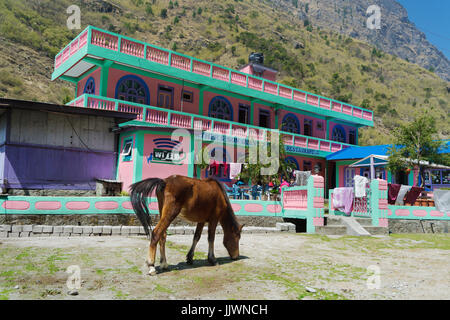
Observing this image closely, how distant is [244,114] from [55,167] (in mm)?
14134

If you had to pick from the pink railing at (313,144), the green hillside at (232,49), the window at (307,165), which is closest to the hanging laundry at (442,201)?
the pink railing at (313,144)

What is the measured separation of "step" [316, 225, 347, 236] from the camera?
43.6 feet

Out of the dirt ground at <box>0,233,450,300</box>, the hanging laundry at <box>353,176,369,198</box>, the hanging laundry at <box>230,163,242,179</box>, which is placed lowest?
the dirt ground at <box>0,233,450,300</box>

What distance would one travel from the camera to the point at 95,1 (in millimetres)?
78562

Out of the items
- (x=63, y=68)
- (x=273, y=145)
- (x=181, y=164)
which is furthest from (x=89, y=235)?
(x=63, y=68)

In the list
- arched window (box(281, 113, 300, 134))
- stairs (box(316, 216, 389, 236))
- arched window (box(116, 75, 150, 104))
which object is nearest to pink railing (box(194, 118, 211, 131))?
arched window (box(116, 75, 150, 104))

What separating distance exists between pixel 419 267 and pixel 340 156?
70.9ft

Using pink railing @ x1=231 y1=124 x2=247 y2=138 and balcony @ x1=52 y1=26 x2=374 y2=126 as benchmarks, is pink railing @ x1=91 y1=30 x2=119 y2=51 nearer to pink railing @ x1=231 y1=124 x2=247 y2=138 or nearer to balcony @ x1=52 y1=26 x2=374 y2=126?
balcony @ x1=52 y1=26 x2=374 y2=126

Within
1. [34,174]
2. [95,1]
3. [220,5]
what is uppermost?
[220,5]

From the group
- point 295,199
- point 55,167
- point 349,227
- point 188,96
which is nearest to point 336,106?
point 188,96

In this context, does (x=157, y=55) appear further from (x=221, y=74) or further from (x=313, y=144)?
(x=313, y=144)

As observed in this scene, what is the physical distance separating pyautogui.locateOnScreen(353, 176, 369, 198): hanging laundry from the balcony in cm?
1180

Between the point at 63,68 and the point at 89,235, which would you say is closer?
the point at 89,235

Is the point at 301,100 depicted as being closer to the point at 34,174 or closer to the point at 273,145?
the point at 273,145
